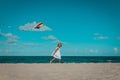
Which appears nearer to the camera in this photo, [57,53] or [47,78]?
[47,78]

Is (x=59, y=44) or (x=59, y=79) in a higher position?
(x=59, y=44)

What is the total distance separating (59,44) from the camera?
67.4ft

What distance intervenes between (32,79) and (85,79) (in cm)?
227

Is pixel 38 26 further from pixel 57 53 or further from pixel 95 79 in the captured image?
pixel 95 79

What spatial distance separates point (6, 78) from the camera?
11547mm

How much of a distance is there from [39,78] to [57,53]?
360 inches

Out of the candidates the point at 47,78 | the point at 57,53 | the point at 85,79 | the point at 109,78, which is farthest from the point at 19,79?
the point at 57,53

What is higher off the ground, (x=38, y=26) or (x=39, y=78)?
(x=38, y=26)

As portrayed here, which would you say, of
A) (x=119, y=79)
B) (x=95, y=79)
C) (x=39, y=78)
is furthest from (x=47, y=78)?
(x=119, y=79)

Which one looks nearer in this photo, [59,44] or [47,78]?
[47,78]

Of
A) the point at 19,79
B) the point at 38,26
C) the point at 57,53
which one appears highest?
the point at 38,26

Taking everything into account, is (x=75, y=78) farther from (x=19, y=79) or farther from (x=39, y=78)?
(x=19, y=79)

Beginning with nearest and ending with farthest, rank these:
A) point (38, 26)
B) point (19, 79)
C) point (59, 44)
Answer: point (19, 79) → point (38, 26) → point (59, 44)

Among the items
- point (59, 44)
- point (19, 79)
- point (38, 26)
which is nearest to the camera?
point (19, 79)
